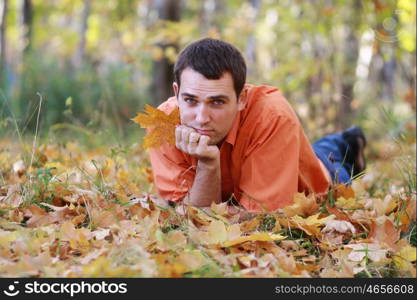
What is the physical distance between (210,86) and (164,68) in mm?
6265

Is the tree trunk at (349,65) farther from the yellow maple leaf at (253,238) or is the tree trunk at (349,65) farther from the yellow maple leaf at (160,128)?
the yellow maple leaf at (253,238)

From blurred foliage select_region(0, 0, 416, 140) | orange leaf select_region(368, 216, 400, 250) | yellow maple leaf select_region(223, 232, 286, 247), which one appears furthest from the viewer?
blurred foliage select_region(0, 0, 416, 140)

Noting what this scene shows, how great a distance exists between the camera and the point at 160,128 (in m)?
2.82

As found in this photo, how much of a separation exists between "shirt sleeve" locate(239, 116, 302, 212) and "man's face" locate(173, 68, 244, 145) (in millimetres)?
Answer: 217

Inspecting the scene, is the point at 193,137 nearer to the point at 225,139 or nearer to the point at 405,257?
the point at 225,139

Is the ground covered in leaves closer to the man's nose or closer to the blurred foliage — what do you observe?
the man's nose

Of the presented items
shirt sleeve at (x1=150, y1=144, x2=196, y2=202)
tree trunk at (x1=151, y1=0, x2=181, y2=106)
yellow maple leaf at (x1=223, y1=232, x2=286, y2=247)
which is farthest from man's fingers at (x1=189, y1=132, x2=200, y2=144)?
tree trunk at (x1=151, y1=0, x2=181, y2=106)

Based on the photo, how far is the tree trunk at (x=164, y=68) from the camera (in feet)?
28.6

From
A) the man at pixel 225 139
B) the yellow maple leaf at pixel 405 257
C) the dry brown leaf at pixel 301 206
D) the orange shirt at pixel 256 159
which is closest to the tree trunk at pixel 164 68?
the orange shirt at pixel 256 159

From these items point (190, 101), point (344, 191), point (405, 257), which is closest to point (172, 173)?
point (190, 101)

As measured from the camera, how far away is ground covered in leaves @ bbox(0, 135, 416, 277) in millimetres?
1909

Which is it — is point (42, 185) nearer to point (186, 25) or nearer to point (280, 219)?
point (280, 219)

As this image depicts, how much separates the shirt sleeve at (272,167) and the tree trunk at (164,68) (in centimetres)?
579

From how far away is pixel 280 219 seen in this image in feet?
8.27
